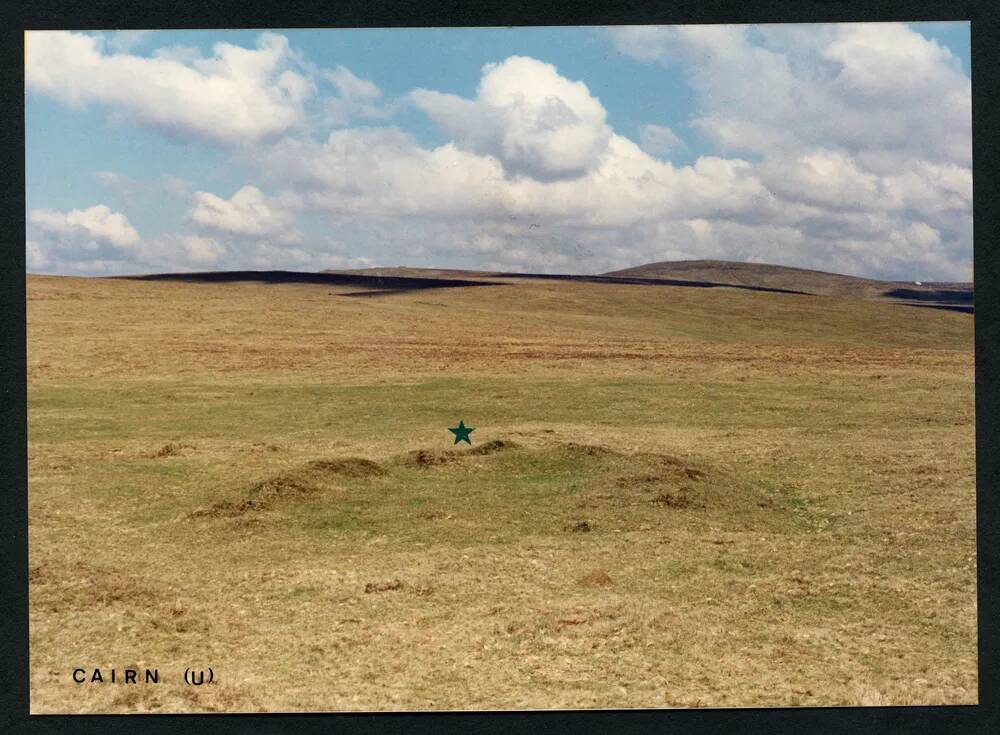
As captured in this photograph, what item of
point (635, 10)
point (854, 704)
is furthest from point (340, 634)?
Result: point (635, 10)

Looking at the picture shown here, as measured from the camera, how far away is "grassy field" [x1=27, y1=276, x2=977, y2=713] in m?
10.6

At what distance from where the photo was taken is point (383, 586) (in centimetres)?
1377

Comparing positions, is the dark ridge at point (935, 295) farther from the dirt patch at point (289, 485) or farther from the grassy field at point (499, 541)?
the dirt patch at point (289, 485)

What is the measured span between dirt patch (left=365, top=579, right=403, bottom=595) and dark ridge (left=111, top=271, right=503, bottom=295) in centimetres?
8043

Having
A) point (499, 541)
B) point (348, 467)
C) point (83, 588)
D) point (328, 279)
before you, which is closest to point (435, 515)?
point (499, 541)

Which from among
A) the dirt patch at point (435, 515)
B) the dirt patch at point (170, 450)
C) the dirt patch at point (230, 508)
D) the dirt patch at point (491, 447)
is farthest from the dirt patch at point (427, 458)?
the dirt patch at point (170, 450)

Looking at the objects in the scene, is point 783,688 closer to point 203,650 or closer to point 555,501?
point 203,650

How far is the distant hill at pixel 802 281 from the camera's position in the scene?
13325 centimetres

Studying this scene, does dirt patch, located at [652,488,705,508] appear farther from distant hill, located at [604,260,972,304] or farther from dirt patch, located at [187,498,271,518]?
distant hill, located at [604,260,972,304]

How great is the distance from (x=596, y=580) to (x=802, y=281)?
484 ft

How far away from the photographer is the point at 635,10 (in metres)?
9.84

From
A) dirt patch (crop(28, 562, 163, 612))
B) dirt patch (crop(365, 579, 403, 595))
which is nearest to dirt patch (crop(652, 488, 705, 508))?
dirt patch (crop(365, 579, 403, 595))

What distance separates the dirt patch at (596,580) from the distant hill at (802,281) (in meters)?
121

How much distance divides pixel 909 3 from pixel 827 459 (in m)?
15.5
